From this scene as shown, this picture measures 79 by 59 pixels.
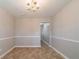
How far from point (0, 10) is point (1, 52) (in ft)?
6.44

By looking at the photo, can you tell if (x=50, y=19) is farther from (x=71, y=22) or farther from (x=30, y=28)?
(x=71, y=22)

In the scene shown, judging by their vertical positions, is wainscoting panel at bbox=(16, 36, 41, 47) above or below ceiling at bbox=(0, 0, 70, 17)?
below

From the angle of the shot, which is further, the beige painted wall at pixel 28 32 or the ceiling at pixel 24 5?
the beige painted wall at pixel 28 32

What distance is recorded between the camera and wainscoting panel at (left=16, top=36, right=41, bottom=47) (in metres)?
8.16

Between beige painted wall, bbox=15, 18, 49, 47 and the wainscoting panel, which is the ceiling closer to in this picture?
beige painted wall, bbox=15, 18, 49, 47

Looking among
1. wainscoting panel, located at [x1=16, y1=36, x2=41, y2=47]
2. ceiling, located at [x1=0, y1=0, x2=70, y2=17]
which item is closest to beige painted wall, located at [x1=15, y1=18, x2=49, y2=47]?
wainscoting panel, located at [x1=16, y1=36, x2=41, y2=47]

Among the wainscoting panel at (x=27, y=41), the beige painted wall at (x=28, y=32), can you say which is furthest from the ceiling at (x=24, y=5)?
the wainscoting panel at (x=27, y=41)

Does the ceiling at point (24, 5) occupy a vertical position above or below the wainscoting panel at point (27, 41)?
above

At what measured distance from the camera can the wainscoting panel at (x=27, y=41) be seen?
816cm

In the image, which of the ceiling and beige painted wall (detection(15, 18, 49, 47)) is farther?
beige painted wall (detection(15, 18, 49, 47))

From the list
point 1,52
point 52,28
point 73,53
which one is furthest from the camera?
point 52,28

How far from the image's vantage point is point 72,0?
160 inches

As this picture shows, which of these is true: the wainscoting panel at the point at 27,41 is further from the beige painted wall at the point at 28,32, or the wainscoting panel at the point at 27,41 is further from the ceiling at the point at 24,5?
the ceiling at the point at 24,5

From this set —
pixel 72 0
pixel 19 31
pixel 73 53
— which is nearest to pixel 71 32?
pixel 73 53
